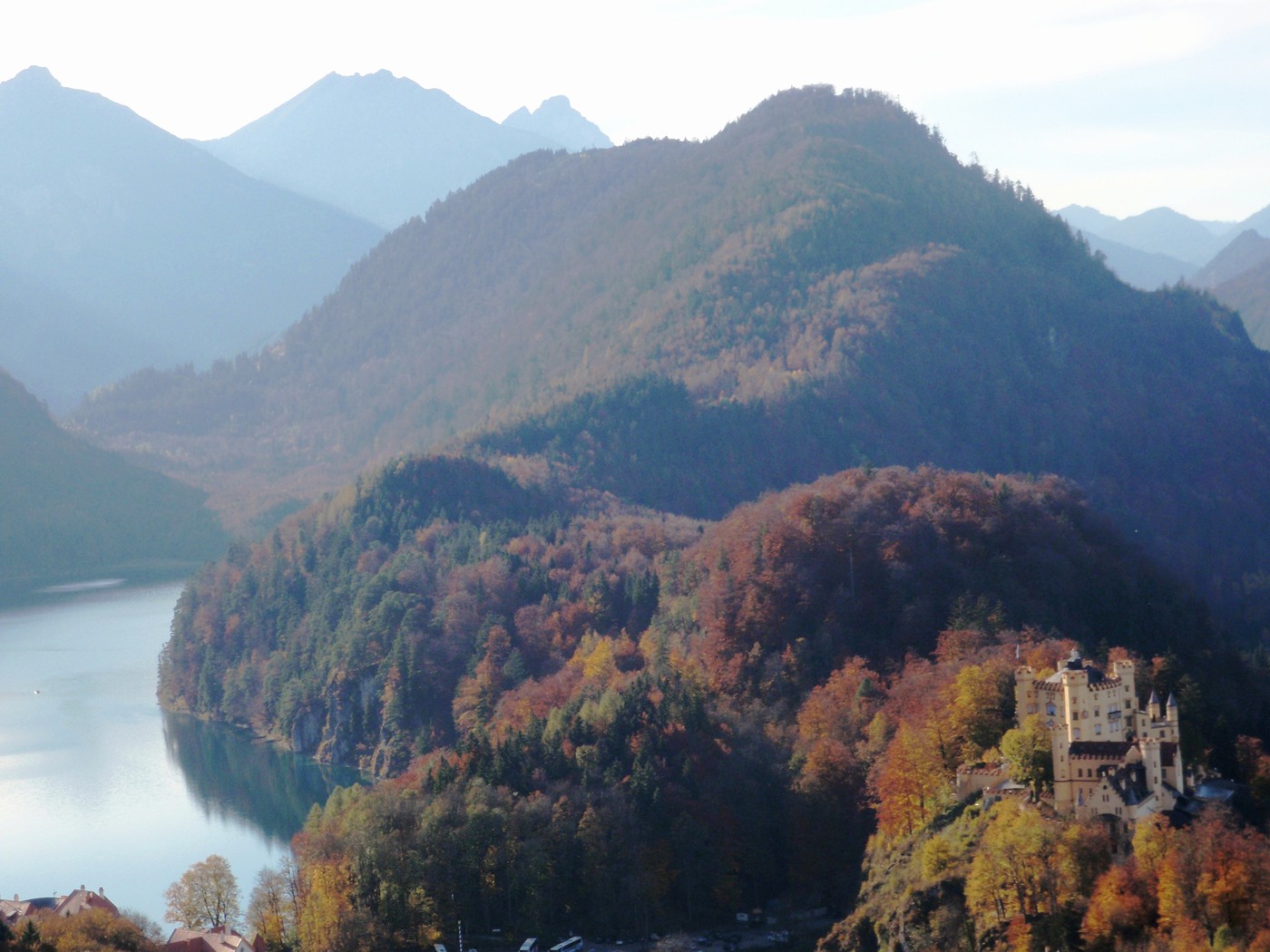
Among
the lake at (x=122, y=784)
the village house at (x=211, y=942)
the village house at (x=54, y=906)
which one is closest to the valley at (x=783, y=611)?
the lake at (x=122, y=784)

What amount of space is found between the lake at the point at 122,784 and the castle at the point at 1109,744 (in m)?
29.8

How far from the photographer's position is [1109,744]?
52000 millimetres

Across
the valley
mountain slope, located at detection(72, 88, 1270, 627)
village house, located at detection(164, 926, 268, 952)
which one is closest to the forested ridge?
the valley

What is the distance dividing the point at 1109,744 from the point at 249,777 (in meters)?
55.2

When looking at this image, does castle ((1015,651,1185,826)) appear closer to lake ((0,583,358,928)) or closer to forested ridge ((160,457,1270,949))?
forested ridge ((160,457,1270,949))

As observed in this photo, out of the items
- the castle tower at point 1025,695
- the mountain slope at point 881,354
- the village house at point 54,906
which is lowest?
the village house at point 54,906

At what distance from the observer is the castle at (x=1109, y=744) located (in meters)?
50.8

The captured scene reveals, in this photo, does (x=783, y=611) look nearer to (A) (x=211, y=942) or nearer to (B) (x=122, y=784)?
(A) (x=211, y=942)

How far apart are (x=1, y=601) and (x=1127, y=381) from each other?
97.1 m

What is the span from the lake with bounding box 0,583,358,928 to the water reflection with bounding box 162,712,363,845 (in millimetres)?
95

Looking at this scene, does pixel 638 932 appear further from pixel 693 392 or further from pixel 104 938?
pixel 693 392

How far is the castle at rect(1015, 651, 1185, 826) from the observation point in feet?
167

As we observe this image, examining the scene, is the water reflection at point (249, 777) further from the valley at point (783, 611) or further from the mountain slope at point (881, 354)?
the mountain slope at point (881, 354)

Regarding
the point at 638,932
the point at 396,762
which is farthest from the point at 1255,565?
the point at 638,932
